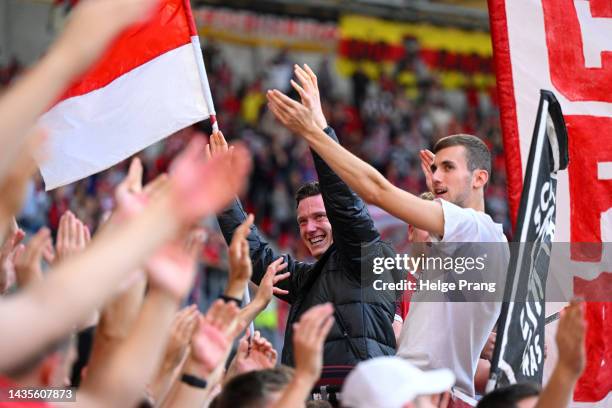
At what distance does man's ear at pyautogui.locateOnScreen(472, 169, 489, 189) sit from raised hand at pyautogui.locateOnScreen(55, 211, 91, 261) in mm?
1915

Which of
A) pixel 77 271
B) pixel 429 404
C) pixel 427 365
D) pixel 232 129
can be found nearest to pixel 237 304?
pixel 429 404

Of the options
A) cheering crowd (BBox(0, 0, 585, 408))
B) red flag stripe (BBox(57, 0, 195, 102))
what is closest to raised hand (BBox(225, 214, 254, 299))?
cheering crowd (BBox(0, 0, 585, 408))

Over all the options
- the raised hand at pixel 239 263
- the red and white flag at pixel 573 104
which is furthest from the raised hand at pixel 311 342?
the red and white flag at pixel 573 104

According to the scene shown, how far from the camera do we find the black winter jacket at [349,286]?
5.28m

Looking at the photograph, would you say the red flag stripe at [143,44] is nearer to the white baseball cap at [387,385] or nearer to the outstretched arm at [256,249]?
the outstretched arm at [256,249]

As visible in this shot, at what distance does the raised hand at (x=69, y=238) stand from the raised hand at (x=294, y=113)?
3.36ft

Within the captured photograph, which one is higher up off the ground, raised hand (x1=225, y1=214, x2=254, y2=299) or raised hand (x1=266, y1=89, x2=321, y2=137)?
raised hand (x1=266, y1=89, x2=321, y2=137)

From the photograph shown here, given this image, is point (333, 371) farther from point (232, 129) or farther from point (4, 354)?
point (232, 129)

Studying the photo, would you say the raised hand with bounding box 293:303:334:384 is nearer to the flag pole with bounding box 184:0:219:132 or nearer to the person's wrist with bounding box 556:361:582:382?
the person's wrist with bounding box 556:361:582:382

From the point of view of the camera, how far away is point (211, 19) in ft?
70.1

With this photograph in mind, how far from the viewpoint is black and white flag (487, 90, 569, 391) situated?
451 centimetres

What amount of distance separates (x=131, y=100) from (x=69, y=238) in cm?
223

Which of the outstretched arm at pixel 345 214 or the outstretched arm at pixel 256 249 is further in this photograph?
the outstretched arm at pixel 256 249

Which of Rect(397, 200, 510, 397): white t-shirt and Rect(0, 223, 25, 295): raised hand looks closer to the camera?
Rect(0, 223, 25, 295): raised hand
